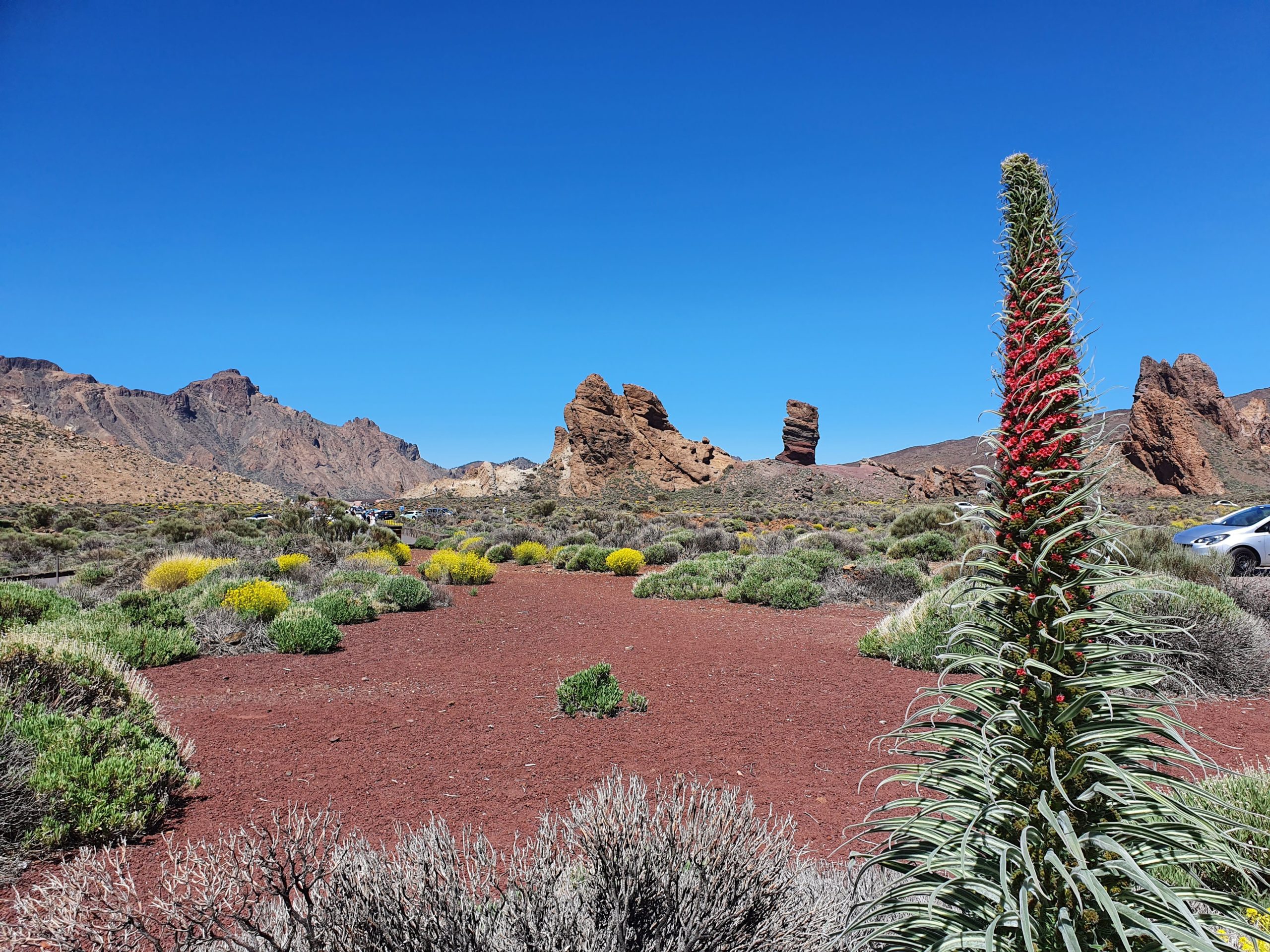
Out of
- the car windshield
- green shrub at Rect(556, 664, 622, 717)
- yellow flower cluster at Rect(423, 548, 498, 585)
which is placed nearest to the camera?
green shrub at Rect(556, 664, 622, 717)

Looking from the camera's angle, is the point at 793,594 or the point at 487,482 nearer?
the point at 793,594

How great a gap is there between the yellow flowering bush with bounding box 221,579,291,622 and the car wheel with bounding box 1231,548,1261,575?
52.7ft

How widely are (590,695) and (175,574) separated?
10.1 meters

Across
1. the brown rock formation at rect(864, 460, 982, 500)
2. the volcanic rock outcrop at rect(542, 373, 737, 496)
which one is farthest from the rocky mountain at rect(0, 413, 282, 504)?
the brown rock formation at rect(864, 460, 982, 500)

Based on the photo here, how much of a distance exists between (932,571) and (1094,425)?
15.4 metres

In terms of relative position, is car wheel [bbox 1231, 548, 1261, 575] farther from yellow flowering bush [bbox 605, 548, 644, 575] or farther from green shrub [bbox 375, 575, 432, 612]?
green shrub [bbox 375, 575, 432, 612]

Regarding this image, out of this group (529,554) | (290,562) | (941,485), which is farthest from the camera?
(941,485)

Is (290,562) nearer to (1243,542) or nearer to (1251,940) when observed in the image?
(1251,940)

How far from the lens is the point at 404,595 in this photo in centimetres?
1177

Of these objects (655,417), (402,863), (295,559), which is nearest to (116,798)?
(402,863)

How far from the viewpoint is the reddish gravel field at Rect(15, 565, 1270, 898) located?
4.38 metres

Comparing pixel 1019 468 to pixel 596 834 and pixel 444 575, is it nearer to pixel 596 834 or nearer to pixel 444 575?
pixel 596 834

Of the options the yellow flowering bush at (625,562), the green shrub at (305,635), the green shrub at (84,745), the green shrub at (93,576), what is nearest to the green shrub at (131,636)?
the green shrub at (305,635)

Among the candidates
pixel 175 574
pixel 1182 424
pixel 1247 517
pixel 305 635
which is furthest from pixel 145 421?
pixel 1247 517
